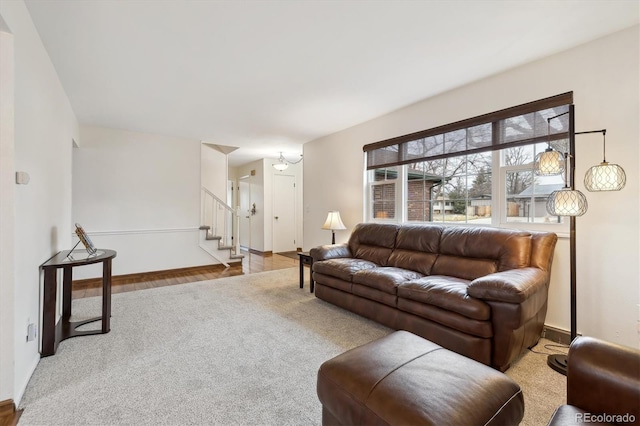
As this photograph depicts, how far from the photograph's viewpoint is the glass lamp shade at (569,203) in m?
2.06

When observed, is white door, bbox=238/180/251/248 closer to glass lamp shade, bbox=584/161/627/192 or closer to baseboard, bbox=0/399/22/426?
baseboard, bbox=0/399/22/426

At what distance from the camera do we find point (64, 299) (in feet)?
9.83

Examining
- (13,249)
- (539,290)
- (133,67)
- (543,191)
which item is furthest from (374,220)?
(13,249)

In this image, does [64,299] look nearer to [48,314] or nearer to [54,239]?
[54,239]

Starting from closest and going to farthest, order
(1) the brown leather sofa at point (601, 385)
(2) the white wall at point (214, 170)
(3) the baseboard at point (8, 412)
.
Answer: (1) the brown leather sofa at point (601, 385), (3) the baseboard at point (8, 412), (2) the white wall at point (214, 170)

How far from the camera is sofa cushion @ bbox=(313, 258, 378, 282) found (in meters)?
3.06

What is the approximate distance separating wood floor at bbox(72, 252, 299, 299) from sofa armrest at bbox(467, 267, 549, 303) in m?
3.92

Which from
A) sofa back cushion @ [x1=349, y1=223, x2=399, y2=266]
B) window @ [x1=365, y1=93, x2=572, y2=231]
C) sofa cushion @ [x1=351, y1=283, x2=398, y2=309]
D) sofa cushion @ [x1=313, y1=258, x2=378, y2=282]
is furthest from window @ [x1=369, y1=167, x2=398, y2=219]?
sofa cushion @ [x1=351, y1=283, x2=398, y2=309]

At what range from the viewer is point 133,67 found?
279cm

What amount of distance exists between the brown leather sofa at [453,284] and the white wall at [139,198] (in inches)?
124

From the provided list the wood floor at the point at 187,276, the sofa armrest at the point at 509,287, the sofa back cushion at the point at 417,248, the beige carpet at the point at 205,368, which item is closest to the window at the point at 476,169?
the sofa back cushion at the point at 417,248

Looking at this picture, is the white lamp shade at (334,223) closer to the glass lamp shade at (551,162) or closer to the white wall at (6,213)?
the glass lamp shade at (551,162)

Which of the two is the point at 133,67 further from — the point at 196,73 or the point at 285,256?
the point at 285,256

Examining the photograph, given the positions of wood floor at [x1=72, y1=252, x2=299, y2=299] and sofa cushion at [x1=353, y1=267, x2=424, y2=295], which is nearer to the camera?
sofa cushion at [x1=353, y1=267, x2=424, y2=295]
